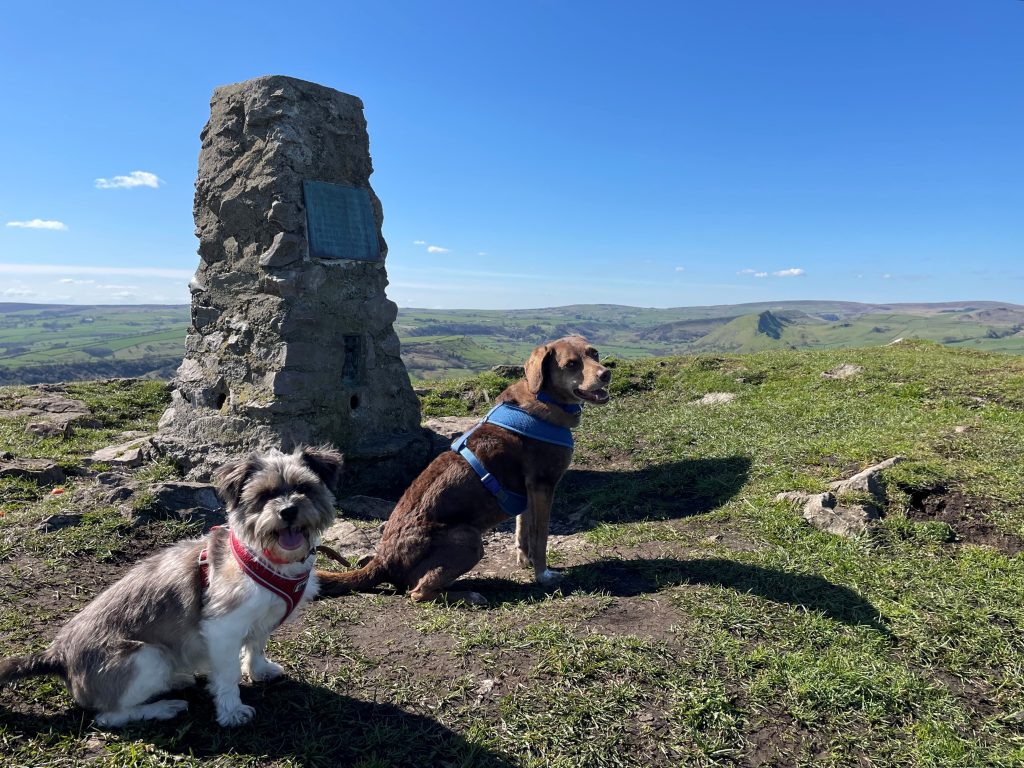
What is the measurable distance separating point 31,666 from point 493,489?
3.59 m

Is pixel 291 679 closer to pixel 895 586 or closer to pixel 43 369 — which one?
pixel 895 586

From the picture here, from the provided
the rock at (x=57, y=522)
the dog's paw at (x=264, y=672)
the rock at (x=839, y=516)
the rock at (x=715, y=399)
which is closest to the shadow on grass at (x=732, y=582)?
the rock at (x=839, y=516)

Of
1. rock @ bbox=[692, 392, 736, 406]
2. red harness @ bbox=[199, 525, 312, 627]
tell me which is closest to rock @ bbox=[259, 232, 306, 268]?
red harness @ bbox=[199, 525, 312, 627]

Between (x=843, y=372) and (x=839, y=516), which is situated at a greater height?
(x=843, y=372)

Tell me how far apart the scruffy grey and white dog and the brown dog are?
177cm

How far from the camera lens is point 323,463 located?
402 centimetres

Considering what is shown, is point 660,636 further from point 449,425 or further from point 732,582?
point 449,425

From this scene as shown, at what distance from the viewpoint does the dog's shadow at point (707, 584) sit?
198 inches

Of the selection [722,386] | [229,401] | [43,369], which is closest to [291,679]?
[229,401]

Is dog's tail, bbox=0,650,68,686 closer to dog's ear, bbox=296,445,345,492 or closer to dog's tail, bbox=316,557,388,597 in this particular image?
dog's ear, bbox=296,445,345,492

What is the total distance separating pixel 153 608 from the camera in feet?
11.8

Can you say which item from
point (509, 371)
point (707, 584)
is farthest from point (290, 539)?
point (509, 371)

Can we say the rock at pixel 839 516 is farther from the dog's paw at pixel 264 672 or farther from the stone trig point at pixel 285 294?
the stone trig point at pixel 285 294

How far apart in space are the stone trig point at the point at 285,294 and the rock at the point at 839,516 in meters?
5.89
